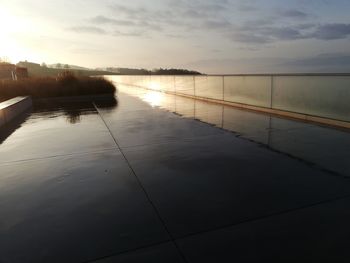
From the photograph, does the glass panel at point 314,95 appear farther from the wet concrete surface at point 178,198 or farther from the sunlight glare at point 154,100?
the sunlight glare at point 154,100

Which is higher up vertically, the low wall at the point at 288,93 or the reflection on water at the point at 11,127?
the low wall at the point at 288,93

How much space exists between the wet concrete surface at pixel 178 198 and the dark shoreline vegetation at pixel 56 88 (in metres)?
14.3

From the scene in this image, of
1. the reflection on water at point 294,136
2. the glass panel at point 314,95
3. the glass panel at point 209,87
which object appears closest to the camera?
the reflection on water at point 294,136

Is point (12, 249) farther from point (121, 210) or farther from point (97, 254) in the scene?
point (121, 210)

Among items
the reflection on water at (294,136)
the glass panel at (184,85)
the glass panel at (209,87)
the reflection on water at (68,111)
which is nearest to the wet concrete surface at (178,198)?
the reflection on water at (294,136)

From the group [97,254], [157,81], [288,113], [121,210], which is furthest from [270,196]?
[157,81]

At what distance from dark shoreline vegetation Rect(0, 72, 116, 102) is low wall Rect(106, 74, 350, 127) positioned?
326 inches

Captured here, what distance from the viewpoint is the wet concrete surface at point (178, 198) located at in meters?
3.10

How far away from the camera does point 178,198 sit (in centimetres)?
425

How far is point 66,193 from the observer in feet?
15.1

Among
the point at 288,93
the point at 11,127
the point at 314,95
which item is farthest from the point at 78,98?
the point at 314,95

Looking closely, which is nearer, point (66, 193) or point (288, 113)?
point (66, 193)

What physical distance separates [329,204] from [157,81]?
23.3 meters

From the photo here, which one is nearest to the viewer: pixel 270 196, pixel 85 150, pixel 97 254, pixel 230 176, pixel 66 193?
pixel 97 254
